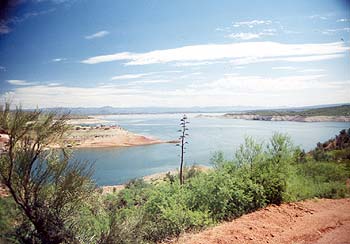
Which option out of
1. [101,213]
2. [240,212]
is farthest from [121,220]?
[240,212]

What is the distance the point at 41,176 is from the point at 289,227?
5.02 m

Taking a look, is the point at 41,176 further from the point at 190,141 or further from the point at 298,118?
the point at 190,141

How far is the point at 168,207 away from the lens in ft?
28.2

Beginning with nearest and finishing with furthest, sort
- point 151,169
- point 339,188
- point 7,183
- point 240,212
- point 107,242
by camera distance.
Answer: point 7,183 → point 107,242 → point 240,212 → point 339,188 → point 151,169

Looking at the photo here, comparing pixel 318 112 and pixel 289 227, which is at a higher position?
pixel 318 112

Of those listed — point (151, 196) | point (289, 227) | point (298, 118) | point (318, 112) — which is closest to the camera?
point (289, 227)

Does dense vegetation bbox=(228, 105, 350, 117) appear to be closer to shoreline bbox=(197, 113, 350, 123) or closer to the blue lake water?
shoreline bbox=(197, 113, 350, 123)

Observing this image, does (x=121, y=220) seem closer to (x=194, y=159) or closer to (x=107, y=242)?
(x=107, y=242)

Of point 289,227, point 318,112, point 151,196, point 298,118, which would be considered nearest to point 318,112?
point 318,112

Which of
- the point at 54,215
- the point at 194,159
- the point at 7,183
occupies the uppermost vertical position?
the point at 7,183

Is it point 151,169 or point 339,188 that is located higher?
point 339,188

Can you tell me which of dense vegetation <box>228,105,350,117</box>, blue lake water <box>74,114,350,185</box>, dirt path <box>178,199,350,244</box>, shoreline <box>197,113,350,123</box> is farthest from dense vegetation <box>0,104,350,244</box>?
dense vegetation <box>228,105,350,117</box>

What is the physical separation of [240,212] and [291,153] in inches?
86.7

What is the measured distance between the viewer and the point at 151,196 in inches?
372
